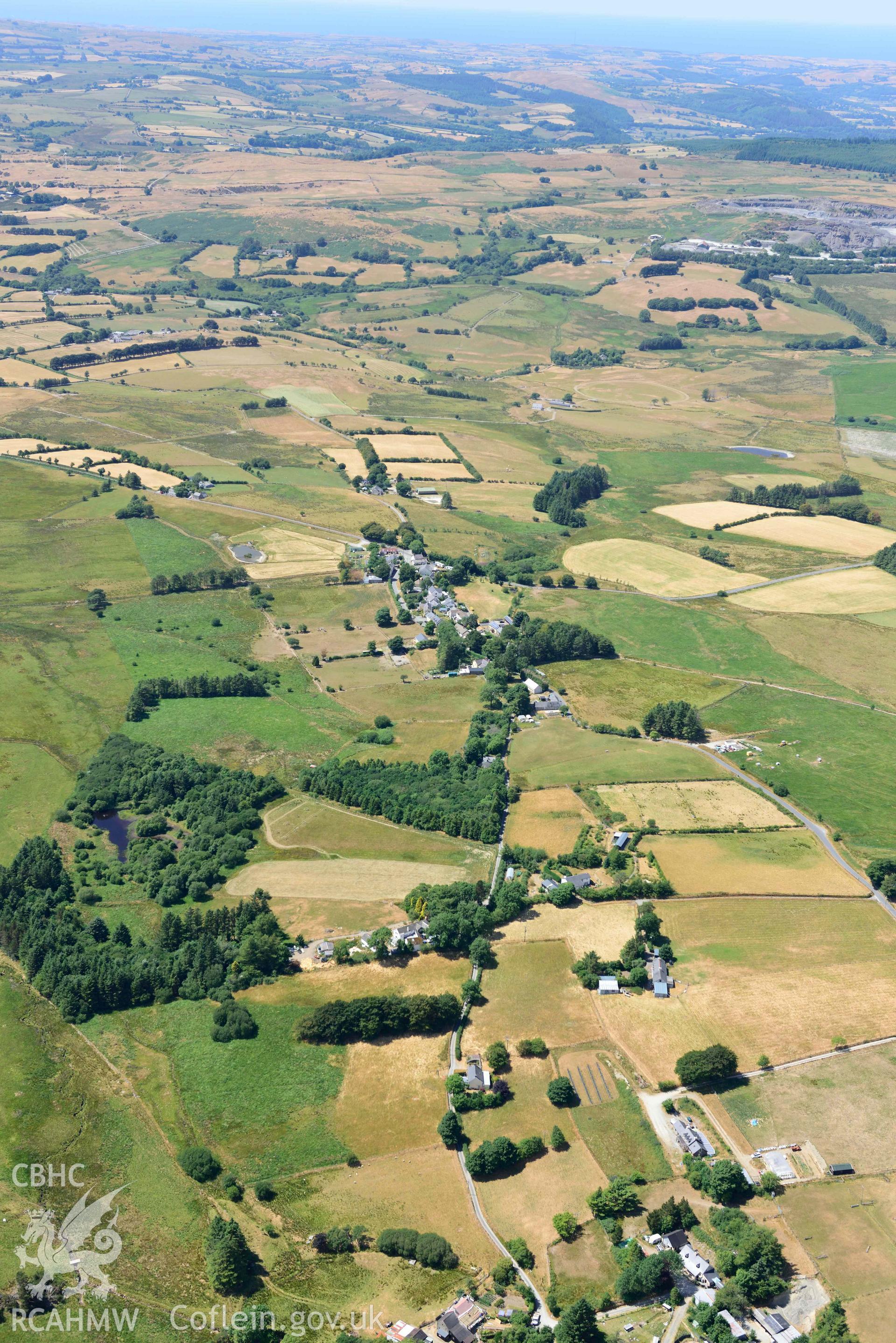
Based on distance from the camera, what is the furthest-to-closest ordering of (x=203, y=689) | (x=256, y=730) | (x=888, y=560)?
(x=888, y=560)
(x=203, y=689)
(x=256, y=730)

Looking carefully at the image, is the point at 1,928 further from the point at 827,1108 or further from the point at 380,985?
the point at 827,1108

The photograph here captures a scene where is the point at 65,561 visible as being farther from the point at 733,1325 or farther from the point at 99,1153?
the point at 733,1325

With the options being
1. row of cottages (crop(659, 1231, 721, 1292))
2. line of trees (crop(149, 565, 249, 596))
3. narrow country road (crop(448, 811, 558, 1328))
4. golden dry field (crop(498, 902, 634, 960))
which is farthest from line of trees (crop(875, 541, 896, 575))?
row of cottages (crop(659, 1231, 721, 1292))

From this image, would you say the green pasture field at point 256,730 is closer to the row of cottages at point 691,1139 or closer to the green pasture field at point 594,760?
the green pasture field at point 594,760

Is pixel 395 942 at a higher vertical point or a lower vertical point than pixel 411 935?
lower

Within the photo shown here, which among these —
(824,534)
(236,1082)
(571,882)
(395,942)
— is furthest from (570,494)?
(236,1082)

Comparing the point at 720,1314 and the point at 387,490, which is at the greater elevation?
the point at 387,490

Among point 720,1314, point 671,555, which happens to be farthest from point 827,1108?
point 671,555
